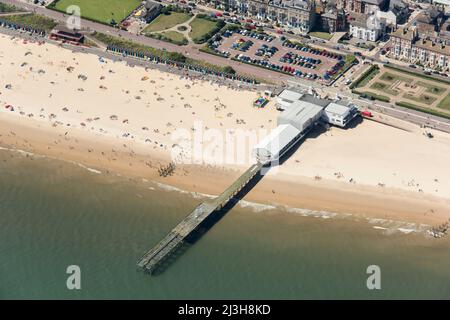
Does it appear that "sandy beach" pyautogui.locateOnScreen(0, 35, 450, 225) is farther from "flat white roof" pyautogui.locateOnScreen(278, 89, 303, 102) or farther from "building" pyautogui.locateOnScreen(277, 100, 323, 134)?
"flat white roof" pyautogui.locateOnScreen(278, 89, 303, 102)

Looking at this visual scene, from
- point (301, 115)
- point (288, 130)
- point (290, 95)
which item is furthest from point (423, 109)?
point (288, 130)

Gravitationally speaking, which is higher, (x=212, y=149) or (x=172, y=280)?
(x=212, y=149)

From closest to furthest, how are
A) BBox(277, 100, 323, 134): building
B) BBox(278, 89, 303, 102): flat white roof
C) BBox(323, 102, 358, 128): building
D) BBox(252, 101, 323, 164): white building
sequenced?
BBox(252, 101, 323, 164): white building < BBox(277, 100, 323, 134): building < BBox(323, 102, 358, 128): building < BBox(278, 89, 303, 102): flat white roof

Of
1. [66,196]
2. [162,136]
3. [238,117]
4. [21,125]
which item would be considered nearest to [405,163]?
[238,117]

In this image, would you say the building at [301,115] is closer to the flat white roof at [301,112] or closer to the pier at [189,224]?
the flat white roof at [301,112]

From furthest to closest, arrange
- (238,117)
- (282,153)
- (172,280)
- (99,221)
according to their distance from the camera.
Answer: (238,117), (282,153), (99,221), (172,280)

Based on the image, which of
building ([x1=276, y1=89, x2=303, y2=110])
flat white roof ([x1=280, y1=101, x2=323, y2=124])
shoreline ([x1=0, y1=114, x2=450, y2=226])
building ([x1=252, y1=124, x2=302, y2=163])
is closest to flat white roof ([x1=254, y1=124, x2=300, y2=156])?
building ([x1=252, y1=124, x2=302, y2=163])

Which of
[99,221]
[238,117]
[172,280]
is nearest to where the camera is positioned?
[172,280]

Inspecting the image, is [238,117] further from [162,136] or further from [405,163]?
[405,163]

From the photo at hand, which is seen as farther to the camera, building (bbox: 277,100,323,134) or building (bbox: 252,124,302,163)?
building (bbox: 277,100,323,134)
